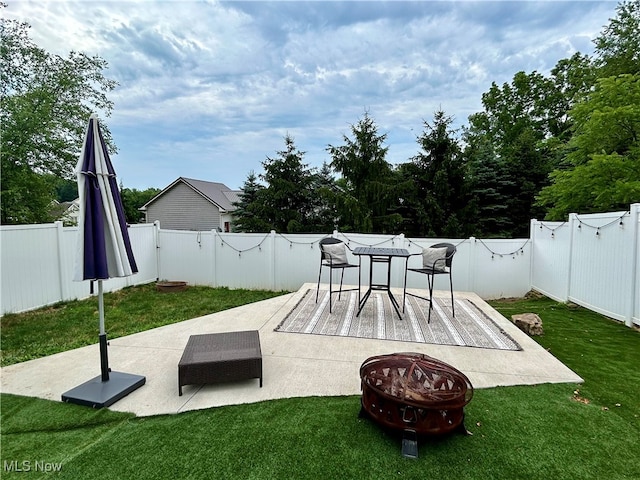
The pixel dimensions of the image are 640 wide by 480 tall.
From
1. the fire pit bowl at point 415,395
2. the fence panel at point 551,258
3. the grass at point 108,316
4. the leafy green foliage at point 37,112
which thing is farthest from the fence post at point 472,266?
the leafy green foliage at point 37,112

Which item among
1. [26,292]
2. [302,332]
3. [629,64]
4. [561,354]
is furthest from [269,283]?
[629,64]

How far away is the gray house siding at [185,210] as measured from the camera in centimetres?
1792

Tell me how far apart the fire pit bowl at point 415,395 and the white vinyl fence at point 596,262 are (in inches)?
152

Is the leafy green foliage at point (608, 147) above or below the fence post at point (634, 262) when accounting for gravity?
above

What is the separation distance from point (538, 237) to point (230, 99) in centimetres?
925

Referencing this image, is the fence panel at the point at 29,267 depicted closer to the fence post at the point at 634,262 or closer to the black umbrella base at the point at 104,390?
the black umbrella base at the point at 104,390

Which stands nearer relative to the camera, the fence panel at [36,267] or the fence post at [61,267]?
the fence panel at [36,267]

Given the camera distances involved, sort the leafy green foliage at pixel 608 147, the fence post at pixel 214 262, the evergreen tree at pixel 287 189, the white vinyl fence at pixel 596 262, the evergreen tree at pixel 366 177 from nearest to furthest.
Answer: the white vinyl fence at pixel 596 262 < the leafy green foliage at pixel 608 147 < the fence post at pixel 214 262 < the evergreen tree at pixel 366 177 < the evergreen tree at pixel 287 189

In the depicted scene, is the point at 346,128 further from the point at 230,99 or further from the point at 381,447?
the point at 381,447

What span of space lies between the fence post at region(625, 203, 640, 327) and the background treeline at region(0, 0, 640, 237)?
9.21 feet

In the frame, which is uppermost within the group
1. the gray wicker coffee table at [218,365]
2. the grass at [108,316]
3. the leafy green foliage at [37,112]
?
the leafy green foliage at [37,112]

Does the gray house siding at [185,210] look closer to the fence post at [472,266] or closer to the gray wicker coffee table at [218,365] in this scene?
the fence post at [472,266]

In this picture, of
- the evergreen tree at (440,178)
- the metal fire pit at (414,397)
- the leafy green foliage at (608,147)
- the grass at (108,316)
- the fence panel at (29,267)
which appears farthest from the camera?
the evergreen tree at (440,178)

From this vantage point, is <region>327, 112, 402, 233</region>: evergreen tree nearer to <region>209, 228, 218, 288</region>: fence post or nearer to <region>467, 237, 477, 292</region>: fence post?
<region>467, 237, 477, 292</region>: fence post
